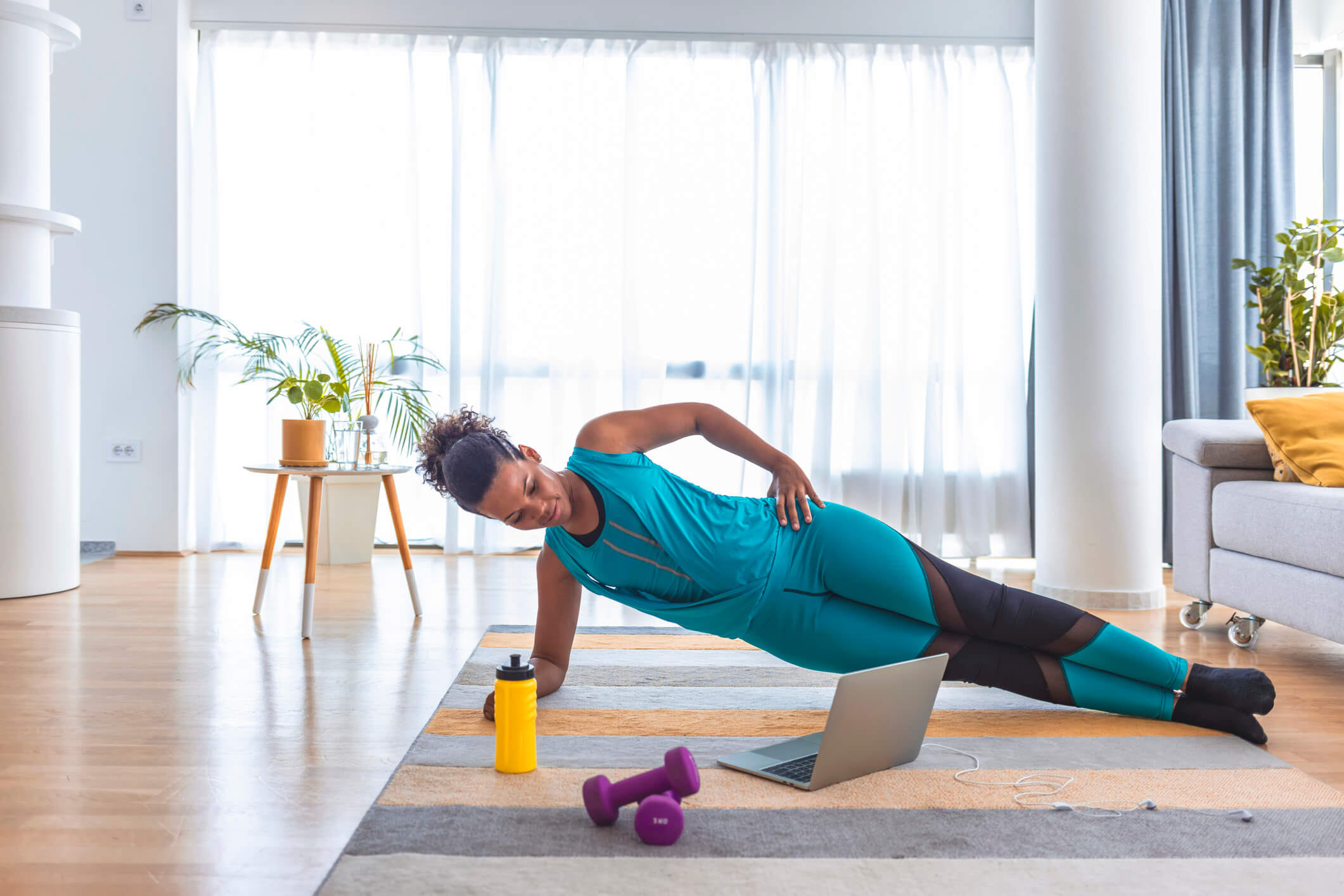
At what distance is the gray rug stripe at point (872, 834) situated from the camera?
1300mm

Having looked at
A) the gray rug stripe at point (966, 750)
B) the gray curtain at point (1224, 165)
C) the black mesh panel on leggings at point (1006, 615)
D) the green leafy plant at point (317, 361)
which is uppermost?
the gray curtain at point (1224, 165)

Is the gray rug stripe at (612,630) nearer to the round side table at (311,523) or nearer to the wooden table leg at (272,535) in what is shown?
the round side table at (311,523)

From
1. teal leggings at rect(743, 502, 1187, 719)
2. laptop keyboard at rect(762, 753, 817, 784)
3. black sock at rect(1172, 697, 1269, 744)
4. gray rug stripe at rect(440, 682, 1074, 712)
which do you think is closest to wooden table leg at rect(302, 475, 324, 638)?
gray rug stripe at rect(440, 682, 1074, 712)

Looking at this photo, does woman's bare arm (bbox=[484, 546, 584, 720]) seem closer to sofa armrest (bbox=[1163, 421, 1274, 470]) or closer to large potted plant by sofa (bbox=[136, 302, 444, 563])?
sofa armrest (bbox=[1163, 421, 1274, 470])

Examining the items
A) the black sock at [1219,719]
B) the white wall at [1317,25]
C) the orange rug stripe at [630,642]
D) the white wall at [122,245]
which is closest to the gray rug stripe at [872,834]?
the black sock at [1219,719]

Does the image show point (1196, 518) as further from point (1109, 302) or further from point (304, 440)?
point (304, 440)

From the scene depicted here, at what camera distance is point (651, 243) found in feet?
14.2

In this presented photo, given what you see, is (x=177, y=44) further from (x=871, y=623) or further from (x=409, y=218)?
(x=871, y=623)

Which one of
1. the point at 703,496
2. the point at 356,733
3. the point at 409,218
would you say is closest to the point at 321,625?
the point at 356,733

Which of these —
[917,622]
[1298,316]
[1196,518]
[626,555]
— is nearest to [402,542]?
[626,555]

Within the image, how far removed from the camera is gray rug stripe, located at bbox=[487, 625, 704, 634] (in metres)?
2.72

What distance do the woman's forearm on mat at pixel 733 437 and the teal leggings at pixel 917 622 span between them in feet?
0.46

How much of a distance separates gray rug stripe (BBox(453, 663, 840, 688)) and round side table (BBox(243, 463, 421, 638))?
62 centimetres

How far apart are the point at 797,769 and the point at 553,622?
0.63 meters
